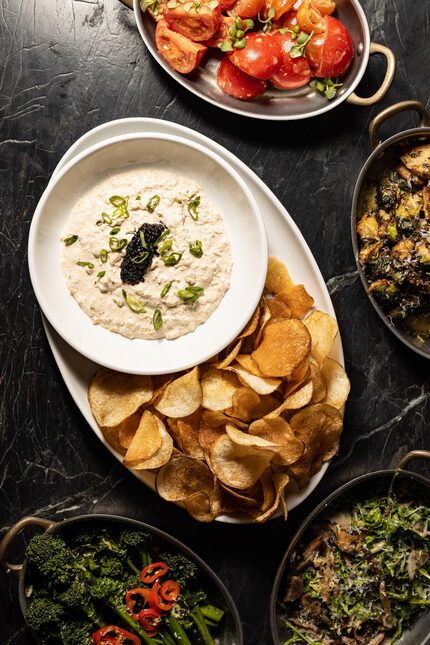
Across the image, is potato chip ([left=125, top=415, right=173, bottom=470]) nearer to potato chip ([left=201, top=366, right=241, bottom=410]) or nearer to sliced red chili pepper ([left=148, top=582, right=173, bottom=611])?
potato chip ([left=201, top=366, right=241, bottom=410])

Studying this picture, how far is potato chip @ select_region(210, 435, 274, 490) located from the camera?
105 inches

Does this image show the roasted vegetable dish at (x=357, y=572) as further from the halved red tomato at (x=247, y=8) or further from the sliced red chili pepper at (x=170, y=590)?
the halved red tomato at (x=247, y=8)

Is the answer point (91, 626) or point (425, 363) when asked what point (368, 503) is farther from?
point (91, 626)

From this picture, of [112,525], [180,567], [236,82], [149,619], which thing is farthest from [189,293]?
[149,619]

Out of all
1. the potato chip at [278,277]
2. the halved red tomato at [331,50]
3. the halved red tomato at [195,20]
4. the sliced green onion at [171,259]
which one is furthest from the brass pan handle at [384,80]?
the sliced green onion at [171,259]

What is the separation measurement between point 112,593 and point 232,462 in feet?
2.53

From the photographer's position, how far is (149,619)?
279 centimetres

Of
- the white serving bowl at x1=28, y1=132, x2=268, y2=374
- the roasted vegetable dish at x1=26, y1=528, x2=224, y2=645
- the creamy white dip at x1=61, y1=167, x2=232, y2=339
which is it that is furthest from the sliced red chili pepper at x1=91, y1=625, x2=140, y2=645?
the creamy white dip at x1=61, y1=167, x2=232, y2=339

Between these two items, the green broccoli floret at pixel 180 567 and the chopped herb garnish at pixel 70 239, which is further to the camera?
the green broccoli floret at pixel 180 567

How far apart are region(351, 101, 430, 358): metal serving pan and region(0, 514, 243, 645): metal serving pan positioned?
1282 mm

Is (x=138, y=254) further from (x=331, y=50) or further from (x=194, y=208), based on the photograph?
(x=331, y=50)

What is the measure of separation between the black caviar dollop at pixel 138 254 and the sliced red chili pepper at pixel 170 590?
129 centimetres

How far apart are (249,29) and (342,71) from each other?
17.3 inches

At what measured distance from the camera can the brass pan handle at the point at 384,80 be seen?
2.79 metres
